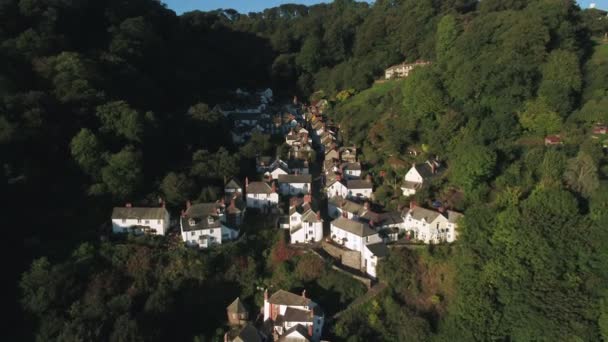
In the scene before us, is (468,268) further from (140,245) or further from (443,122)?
(140,245)

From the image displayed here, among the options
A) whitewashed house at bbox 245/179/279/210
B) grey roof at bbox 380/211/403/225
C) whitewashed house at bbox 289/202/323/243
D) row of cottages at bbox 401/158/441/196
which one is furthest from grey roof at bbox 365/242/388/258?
whitewashed house at bbox 245/179/279/210

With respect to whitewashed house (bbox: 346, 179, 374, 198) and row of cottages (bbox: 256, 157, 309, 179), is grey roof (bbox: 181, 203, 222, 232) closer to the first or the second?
row of cottages (bbox: 256, 157, 309, 179)

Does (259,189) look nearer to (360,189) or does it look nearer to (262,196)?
(262,196)

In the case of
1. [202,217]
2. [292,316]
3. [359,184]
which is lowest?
[292,316]

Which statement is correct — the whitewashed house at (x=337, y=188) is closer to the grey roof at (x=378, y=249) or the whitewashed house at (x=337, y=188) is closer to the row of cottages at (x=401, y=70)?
the grey roof at (x=378, y=249)

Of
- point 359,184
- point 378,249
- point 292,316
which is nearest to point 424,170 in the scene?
point 359,184

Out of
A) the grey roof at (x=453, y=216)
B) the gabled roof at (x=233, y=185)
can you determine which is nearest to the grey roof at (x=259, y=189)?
the gabled roof at (x=233, y=185)
